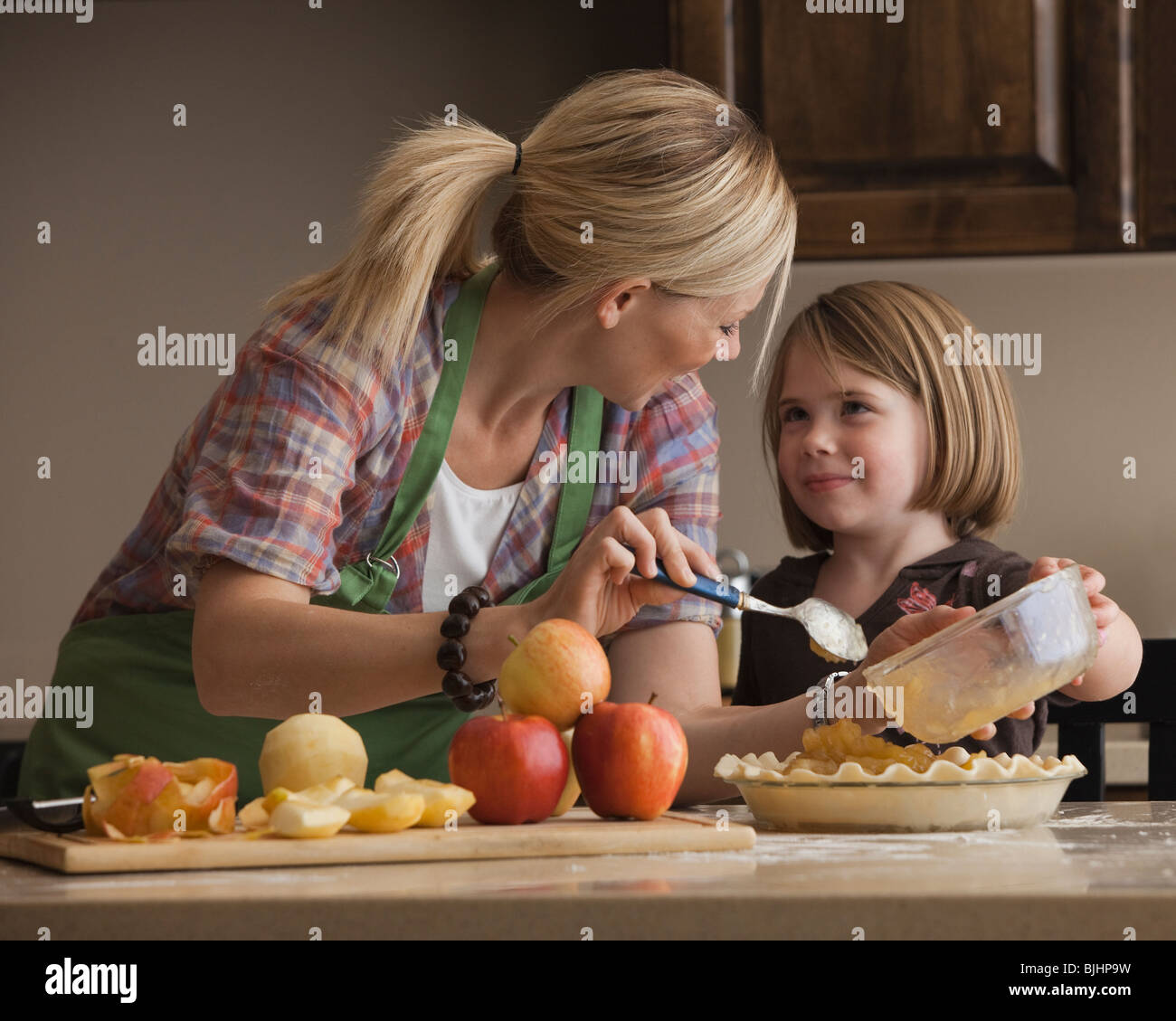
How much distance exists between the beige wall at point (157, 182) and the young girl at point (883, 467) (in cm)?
140

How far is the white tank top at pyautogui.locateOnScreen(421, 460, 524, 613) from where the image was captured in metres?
1.36

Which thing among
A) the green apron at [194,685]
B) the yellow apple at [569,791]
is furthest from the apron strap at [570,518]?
the yellow apple at [569,791]

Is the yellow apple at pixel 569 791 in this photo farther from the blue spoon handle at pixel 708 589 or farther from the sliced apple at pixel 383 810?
the blue spoon handle at pixel 708 589

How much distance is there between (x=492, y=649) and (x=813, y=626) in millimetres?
377

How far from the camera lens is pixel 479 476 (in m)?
1.40

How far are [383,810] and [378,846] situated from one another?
0.03 metres

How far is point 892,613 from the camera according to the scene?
1.52 meters

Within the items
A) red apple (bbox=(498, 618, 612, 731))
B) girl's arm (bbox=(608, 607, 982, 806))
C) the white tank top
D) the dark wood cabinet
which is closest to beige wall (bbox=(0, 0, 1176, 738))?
the dark wood cabinet

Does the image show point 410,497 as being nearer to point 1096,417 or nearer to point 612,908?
point 612,908

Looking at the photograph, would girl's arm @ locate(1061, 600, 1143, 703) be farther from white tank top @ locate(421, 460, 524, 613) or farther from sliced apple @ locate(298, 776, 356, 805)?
sliced apple @ locate(298, 776, 356, 805)

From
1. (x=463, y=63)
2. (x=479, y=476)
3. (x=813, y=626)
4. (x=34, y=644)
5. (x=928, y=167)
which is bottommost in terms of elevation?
(x=34, y=644)
